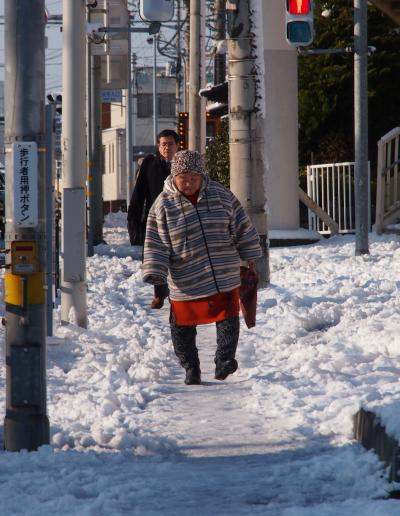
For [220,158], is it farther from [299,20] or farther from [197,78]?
[299,20]

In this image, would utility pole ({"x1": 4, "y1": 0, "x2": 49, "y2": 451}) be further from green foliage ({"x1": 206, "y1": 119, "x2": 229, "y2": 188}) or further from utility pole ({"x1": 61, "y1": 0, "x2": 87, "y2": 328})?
green foliage ({"x1": 206, "y1": 119, "x2": 229, "y2": 188})

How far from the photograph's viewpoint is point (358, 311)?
11992 millimetres

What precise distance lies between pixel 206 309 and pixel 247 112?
5.95 metres

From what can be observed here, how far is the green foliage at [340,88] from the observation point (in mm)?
32594

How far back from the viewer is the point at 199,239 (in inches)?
346

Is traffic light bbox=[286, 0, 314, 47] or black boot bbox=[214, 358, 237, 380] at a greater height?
traffic light bbox=[286, 0, 314, 47]

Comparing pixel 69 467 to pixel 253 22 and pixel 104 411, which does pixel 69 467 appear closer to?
pixel 104 411

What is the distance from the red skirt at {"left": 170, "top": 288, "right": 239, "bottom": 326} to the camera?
8.92 metres

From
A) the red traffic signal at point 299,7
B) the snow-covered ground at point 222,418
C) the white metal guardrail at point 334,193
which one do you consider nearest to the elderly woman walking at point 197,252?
the snow-covered ground at point 222,418

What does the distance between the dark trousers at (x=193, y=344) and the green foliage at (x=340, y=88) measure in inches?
929

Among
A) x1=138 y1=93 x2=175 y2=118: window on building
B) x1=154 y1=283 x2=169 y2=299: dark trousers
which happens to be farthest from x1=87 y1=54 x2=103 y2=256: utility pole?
x1=138 y1=93 x2=175 y2=118: window on building

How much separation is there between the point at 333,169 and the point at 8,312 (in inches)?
832

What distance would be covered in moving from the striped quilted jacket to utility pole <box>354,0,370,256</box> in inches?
472

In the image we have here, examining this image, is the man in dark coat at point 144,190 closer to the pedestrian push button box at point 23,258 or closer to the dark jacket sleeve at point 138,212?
the dark jacket sleeve at point 138,212
